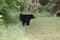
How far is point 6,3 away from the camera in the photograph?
1037 centimetres

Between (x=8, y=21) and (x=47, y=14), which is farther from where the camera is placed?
(x=47, y=14)

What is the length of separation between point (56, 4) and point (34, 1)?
2.20 m

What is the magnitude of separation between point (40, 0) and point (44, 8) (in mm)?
1591

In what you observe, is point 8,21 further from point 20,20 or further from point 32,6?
point 32,6

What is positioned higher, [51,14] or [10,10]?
[10,10]

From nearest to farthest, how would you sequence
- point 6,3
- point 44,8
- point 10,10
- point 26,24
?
point 6,3 → point 10,10 → point 26,24 → point 44,8

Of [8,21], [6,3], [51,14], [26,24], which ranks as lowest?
[51,14]

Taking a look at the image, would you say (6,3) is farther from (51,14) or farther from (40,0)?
(40,0)

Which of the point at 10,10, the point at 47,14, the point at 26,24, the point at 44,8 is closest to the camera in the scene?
the point at 10,10

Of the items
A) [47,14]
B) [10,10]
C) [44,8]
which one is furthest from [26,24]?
[44,8]

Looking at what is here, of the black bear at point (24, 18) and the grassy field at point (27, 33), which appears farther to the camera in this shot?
the black bear at point (24, 18)

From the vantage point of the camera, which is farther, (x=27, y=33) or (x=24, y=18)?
(x=24, y=18)

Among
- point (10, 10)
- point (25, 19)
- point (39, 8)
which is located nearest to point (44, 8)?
point (39, 8)

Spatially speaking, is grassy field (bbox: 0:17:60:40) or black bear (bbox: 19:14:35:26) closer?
grassy field (bbox: 0:17:60:40)
